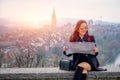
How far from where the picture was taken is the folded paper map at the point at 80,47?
4.09 meters

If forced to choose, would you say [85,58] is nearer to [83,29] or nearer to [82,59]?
[82,59]

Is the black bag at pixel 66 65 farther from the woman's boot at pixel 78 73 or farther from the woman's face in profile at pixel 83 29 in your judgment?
the woman's face in profile at pixel 83 29

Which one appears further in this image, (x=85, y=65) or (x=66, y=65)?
(x=66, y=65)

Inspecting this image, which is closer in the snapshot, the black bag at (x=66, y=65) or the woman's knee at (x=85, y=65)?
the woman's knee at (x=85, y=65)

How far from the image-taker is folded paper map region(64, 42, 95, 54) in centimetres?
409

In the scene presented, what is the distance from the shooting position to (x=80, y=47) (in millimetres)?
4098

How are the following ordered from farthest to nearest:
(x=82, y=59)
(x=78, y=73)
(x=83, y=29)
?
1. (x=83, y=29)
2. (x=82, y=59)
3. (x=78, y=73)

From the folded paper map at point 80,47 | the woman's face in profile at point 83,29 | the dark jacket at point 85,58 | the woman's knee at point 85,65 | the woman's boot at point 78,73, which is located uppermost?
the woman's face in profile at point 83,29

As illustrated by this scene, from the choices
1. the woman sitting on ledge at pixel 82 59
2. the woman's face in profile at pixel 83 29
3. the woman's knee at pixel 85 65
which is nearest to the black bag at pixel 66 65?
the woman sitting on ledge at pixel 82 59

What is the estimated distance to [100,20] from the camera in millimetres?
7613

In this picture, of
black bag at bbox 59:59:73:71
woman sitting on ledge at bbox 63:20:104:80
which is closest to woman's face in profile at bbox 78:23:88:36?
woman sitting on ledge at bbox 63:20:104:80

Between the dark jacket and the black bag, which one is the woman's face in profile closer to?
the dark jacket

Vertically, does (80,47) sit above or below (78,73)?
above

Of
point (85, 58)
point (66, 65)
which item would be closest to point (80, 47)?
point (85, 58)
